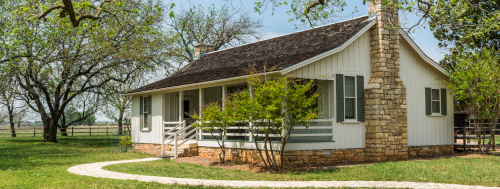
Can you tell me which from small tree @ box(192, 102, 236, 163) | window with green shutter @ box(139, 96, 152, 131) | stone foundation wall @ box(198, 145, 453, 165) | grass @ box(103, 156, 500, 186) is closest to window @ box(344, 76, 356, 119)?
stone foundation wall @ box(198, 145, 453, 165)

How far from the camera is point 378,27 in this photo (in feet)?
47.9

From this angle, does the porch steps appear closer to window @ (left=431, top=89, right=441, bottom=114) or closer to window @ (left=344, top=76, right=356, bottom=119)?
window @ (left=344, top=76, right=356, bottom=119)

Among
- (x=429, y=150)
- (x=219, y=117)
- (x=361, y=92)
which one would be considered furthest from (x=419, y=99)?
(x=219, y=117)

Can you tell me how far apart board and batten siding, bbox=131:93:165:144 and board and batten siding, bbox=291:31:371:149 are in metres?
7.57

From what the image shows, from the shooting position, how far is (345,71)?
14.3 m

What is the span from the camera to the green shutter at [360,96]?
47.3ft

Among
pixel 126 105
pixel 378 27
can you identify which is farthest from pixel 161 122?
pixel 126 105

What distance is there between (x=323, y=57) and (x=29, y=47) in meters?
16.5

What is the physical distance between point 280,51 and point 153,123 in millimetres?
7125

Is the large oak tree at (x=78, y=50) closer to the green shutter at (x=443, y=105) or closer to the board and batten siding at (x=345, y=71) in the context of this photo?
the board and batten siding at (x=345, y=71)

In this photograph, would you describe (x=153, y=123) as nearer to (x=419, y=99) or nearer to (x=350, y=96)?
(x=350, y=96)

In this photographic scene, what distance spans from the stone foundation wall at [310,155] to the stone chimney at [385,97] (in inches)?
21.1

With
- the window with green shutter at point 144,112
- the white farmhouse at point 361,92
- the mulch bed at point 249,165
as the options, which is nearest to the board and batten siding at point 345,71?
the white farmhouse at point 361,92

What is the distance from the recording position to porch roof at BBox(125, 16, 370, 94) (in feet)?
45.4
